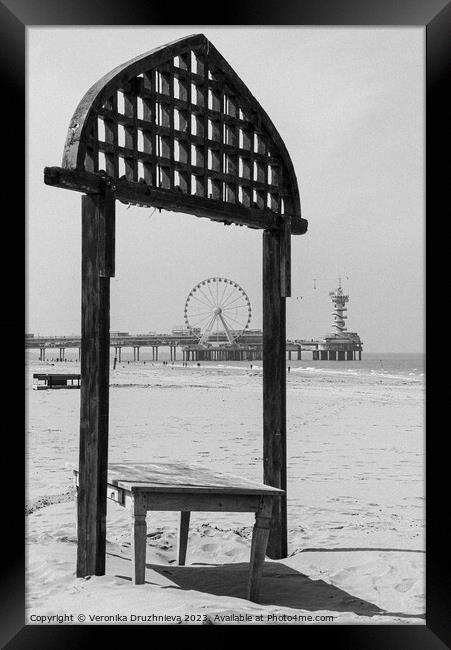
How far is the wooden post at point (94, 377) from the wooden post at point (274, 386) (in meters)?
1.60

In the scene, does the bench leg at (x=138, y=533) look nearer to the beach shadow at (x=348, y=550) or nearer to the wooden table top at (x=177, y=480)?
the wooden table top at (x=177, y=480)

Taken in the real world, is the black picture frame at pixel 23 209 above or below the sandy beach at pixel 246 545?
above

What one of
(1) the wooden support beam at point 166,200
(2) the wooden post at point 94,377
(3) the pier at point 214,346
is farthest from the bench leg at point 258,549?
(3) the pier at point 214,346

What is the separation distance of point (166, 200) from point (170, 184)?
0.50 ft

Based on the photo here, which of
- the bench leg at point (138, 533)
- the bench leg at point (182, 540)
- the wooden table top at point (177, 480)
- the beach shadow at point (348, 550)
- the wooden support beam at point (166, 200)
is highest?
the wooden support beam at point (166, 200)

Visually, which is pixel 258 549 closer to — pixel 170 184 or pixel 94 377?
pixel 94 377

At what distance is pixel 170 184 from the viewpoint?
5.50 m

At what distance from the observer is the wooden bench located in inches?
187

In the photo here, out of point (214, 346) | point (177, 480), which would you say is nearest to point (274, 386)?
point (177, 480)

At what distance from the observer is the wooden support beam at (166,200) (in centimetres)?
479

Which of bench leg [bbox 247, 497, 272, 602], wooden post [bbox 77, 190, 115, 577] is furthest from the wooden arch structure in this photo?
bench leg [bbox 247, 497, 272, 602]

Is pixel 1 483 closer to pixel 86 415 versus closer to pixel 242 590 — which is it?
pixel 86 415

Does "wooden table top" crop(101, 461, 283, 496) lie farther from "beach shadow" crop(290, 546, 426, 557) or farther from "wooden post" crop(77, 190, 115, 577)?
"beach shadow" crop(290, 546, 426, 557)

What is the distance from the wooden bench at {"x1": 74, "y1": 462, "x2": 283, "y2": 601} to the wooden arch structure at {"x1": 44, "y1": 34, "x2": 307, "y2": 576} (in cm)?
29
